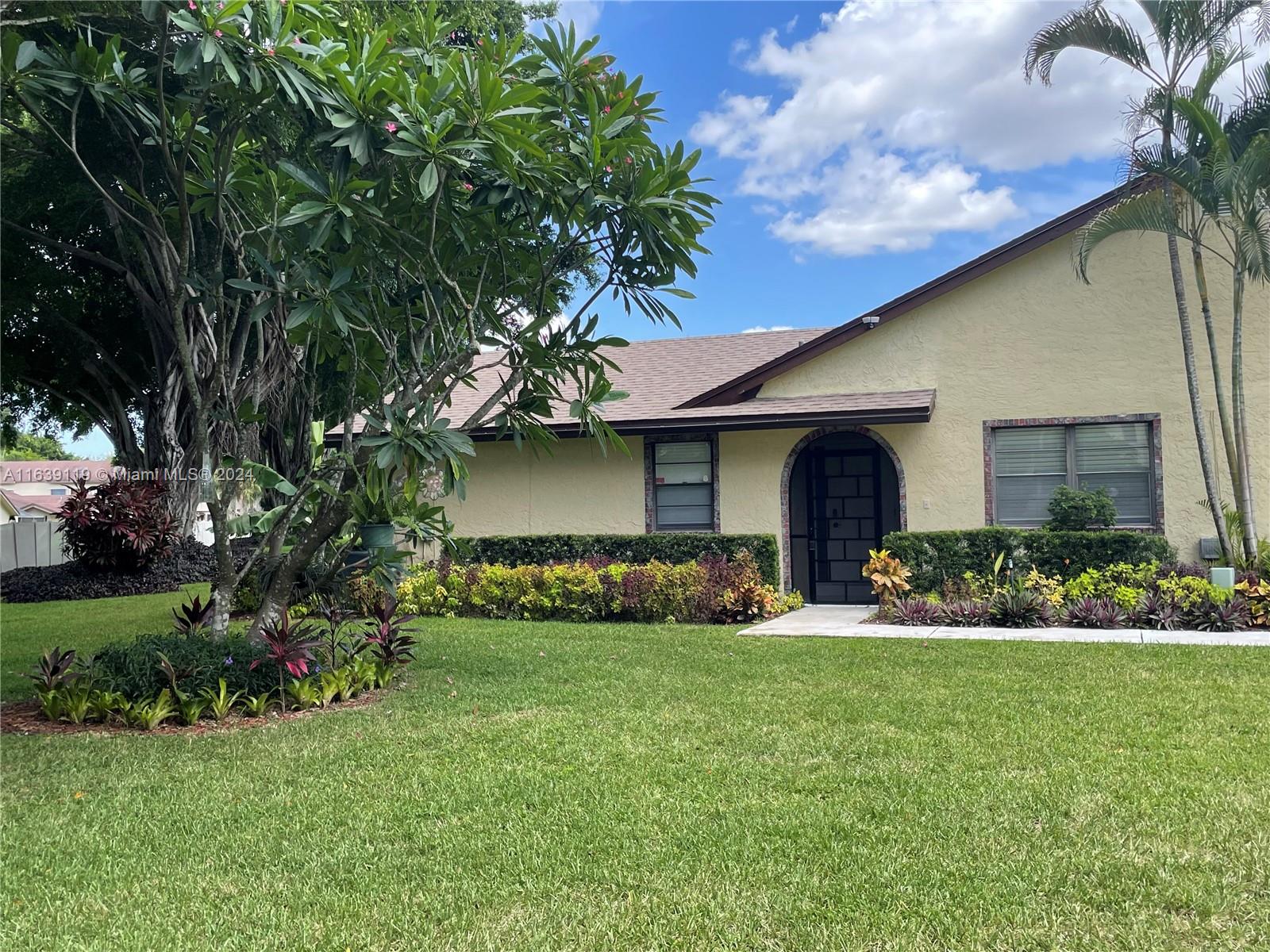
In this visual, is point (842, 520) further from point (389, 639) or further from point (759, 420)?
point (389, 639)

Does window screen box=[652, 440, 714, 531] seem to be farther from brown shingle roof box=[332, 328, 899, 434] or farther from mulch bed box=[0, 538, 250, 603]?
mulch bed box=[0, 538, 250, 603]

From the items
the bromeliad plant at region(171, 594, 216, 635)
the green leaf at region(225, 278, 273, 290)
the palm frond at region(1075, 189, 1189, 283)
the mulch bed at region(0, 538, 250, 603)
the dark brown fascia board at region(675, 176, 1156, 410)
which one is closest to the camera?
the green leaf at region(225, 278, 273, 290)

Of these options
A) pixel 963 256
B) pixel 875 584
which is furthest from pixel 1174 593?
pixel 963 256

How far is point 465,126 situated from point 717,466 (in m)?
9.28

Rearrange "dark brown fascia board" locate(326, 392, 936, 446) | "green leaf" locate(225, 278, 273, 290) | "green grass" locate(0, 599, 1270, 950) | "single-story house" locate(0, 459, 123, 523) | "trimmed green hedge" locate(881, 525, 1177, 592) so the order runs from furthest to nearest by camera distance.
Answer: "single-story house" locate(0, 459, 123, 523) < "dark brown fascia board" locate(326, 392, 936, 446) < "trimmed green hedge" locate(881, 525, 1177, 592) < "green leaf" locate(225, 278, 273, 290) < "green grass" locate(0, 599, 1270, 950)

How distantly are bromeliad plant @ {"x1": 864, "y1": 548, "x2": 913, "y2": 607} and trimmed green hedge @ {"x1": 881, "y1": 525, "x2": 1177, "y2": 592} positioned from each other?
0.24 m

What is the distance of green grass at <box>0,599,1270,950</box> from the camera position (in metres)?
3.69

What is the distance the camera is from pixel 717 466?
15.2 metres

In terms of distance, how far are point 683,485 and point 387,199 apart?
905 centimetres

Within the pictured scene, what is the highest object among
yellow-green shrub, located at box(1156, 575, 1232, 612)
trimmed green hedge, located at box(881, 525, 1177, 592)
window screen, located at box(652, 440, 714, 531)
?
window screen, located at box(652, 440, 714, 531)

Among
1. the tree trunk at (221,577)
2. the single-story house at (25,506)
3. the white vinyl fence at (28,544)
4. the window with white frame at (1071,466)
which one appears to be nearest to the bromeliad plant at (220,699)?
the tree trunk at (221,577)

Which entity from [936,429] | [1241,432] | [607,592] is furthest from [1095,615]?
[607,592]

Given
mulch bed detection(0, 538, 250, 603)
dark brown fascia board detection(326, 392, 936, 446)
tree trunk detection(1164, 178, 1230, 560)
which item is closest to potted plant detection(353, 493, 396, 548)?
dark brown fascia board detection(326, 392, 936, 446)

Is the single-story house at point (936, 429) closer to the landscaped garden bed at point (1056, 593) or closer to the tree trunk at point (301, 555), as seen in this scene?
the landscaped garden bed at point (1056, 593)
